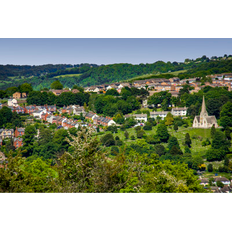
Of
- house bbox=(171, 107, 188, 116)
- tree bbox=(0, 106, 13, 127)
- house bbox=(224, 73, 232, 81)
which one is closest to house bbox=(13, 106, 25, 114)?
tree bbox=(0, 106, 13, 127)

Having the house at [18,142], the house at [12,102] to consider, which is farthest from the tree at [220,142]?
the house at [12,102]

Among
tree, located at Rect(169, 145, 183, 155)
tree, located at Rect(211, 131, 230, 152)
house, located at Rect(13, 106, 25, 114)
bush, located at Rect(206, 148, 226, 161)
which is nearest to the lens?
bush, located at Rect(206, 148, 226, 161)

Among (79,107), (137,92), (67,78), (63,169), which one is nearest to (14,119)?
(79,107)

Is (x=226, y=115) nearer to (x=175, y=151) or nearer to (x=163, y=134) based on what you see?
(x=163, y=134)

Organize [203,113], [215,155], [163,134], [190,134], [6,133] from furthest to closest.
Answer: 1. [203,113]
2. [190,134]
3. [163,134]
4. [215,155]
5. [6,133]

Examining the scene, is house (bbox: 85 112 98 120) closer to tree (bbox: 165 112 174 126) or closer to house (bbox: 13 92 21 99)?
house (bbox: 13 92 21 99)

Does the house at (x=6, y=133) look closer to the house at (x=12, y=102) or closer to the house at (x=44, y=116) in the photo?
the house at (x=12, y=102)

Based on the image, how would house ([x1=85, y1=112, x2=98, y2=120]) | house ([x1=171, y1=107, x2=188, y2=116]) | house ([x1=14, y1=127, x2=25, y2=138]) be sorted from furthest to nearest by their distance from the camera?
house ([x1=171, y1=107, x2=188, y2=116]) < house ([x1=85, y1=112, x2=98, y2=120]) < house ([x1=14, y1=127, x2=25, y2=138])

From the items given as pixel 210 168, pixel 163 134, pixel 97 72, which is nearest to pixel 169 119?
pixel 163 134

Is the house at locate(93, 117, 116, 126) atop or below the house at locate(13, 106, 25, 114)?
below
